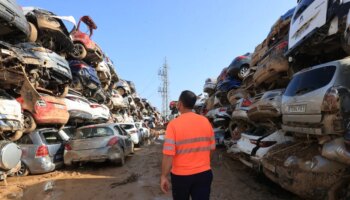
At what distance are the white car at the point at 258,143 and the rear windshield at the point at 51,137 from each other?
19.2ft

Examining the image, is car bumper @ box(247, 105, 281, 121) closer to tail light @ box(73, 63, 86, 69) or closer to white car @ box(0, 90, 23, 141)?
white car @ box(0, 90, 23, 141)

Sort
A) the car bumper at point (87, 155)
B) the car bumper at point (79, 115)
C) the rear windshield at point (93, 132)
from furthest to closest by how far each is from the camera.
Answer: the car bumper at point (79, 115) → the rear windshield at point (93, 132) → the car bumper at point (87, 155)

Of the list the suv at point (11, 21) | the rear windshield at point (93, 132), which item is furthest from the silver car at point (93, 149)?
the suv at point (11, 21)

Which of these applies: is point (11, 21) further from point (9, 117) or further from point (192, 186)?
point (192, 186)

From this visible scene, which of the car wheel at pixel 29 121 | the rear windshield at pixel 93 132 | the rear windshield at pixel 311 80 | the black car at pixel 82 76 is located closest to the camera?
the rear windshield at pixel 311 80

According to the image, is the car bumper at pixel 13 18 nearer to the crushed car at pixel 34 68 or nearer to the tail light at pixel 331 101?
the crushed car at pixel 34 68

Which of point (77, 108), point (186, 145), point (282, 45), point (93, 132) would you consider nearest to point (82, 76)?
point (77, 108)

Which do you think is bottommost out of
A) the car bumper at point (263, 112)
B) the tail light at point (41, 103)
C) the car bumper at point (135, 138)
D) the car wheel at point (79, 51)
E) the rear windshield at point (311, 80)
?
the car bumper at point (135, 138)

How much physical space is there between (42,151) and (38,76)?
260 centimetres

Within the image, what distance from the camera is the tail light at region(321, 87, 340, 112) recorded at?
177 inches

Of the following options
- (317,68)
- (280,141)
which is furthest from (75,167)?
(317,68)

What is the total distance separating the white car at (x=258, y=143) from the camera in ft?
20.9

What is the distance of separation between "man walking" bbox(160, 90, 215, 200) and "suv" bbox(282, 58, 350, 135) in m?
2.00

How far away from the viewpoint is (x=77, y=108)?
525 inches
